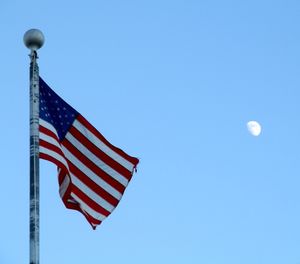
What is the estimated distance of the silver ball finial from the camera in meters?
16.6

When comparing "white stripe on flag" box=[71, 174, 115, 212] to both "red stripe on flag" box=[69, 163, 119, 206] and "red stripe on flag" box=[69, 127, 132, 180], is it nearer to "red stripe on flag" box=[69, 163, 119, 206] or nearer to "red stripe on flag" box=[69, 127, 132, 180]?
"red stripe on flag" box=[69, 163, 119, 206]

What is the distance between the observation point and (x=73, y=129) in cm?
1852

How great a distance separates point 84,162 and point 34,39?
294cm

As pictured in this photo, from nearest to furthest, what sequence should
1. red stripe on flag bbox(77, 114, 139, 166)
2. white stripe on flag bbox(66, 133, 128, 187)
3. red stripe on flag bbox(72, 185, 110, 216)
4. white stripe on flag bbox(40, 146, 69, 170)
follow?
white stripe on flag bbox(40, 146, 69, 170)
red stripe on flag bbox(72, 185, 110, 216)
white stripe on flag bbox(66, 133, 128, 187)
red stripe on flag bbox(77, 114, 139, 166)

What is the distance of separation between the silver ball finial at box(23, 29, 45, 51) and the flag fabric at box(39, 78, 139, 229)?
1.17 meters

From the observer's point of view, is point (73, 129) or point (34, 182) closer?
point (34, 182)

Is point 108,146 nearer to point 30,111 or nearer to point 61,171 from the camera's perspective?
point 61,171

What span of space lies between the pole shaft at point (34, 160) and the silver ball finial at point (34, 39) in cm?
12

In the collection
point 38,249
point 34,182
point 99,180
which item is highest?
point 99,180

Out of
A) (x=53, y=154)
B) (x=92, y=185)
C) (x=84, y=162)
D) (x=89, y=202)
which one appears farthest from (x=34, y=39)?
(x=89, y=202)

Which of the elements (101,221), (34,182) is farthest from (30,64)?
(101,221)

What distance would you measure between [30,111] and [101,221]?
9.95 feet

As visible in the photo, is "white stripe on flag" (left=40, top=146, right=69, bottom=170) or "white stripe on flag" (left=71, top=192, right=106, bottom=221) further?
"white stripe on flag" (left=71, top=192, right=106, bottom=221)

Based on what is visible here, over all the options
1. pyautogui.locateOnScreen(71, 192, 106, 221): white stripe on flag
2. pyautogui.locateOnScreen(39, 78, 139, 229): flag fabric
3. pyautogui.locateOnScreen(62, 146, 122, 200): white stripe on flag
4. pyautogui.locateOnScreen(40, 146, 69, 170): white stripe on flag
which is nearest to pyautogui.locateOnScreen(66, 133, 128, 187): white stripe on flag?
pyautogui.locateOnScreen(39, 78, 139, 229): flag fabric
